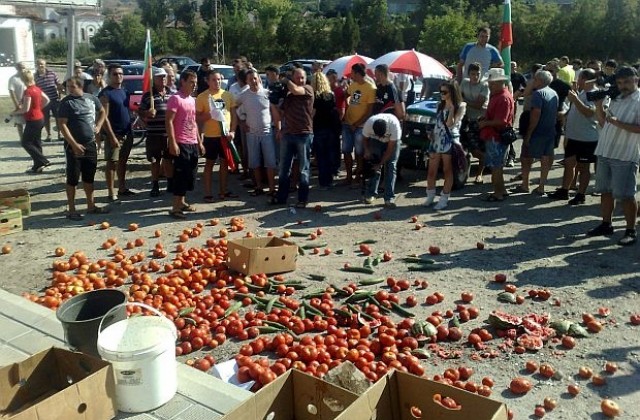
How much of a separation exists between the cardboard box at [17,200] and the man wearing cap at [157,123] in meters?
1.97

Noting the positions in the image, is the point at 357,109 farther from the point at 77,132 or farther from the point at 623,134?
the point at 77,132

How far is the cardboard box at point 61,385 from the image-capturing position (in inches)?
130

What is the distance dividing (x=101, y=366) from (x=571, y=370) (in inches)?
139

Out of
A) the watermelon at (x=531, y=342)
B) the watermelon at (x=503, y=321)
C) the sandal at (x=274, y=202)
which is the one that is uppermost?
the sandal at (x=274, y=202)

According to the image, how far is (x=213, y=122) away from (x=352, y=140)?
2572mm

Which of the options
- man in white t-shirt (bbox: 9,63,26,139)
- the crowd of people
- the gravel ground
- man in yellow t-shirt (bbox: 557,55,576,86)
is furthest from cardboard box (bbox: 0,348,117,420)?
man in yellow t-shirt (bbox: 557,55,576,86)

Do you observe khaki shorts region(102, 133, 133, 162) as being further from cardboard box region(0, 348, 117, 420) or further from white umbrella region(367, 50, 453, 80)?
cardboard box region(0, 348, 117, 420)

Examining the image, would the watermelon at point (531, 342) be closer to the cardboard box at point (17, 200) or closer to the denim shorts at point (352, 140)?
the denim shorts at point (352, 140)

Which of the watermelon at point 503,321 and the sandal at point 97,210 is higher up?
the sandal at point 97,210

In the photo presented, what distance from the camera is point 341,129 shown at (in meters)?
10.9

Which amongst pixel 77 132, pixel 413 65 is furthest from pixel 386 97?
pixel 77 132

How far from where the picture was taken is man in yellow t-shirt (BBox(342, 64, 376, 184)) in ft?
33.6

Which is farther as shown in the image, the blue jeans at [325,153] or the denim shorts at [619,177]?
the blue jeans at [325,153]

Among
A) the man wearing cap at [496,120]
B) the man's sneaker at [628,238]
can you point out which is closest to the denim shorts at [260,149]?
the man wearing cap at [496,120]
